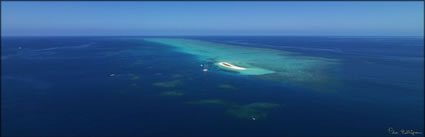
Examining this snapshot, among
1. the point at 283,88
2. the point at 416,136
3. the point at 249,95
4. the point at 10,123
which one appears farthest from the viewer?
the point at 283,88

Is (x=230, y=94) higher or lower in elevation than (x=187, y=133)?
higher

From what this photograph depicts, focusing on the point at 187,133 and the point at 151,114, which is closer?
the point at 187,133

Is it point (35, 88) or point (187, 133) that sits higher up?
point (35, 88)

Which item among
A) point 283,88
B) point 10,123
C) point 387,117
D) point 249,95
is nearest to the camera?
point 10,123

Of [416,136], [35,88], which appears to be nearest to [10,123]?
[35,88]

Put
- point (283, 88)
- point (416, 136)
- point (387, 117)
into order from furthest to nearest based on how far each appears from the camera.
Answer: point (283, 88)
point (387, 117)
point (416, 136)

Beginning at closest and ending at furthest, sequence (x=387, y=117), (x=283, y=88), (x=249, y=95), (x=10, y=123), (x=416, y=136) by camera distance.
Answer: (x=416, y=136) → (x=10, y=123) → (x=387, y=117) → (x=249, y=95) → (x=283, y=88)

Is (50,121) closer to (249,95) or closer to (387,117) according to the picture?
(249,95)

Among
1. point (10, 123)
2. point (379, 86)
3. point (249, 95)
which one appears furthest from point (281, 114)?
point (10, 123)

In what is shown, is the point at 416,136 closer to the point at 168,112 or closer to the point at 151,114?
the point at 168,112
